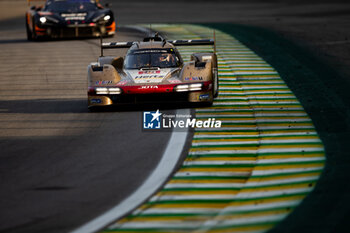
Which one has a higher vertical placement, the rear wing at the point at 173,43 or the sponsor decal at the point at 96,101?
the rear wing at the point at 173,43

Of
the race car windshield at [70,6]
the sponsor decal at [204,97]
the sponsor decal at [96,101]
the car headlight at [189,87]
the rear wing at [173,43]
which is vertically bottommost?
the race car windshield at [70,6]

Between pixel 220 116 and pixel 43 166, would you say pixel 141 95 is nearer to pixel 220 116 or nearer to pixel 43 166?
pixel 220 116

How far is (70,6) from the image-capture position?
25328 mm

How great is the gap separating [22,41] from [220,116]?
15023 mm

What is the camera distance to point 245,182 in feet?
28.9

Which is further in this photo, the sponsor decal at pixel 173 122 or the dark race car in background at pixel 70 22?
the dark race car in background at pixel 70 22

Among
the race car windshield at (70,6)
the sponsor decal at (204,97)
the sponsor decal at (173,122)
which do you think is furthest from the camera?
the race car windshield at (70,6)

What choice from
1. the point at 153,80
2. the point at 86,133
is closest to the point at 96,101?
the point at 153,80

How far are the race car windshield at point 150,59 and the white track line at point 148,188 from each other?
3.20 meters

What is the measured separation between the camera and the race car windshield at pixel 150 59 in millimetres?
14508

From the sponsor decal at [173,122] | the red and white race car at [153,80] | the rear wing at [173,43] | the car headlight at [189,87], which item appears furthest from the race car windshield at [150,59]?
the sponsor decal at [173,122]

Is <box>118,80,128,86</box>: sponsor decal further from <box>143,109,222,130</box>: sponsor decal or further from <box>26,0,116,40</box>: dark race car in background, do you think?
<box>26,0,116,40</box>: dark race car in background

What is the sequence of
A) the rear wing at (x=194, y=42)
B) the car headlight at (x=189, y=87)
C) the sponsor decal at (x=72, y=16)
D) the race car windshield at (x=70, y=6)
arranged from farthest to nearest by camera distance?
the race car windshield at (x=70, y=6) → the sponsor decal at (x=72, y=16) → the rear wing at (x=194, y=42) → the car headlight at (x=189, y=87)

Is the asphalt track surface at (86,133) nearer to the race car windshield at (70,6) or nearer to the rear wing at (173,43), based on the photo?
the race car windshield at (70,6)
